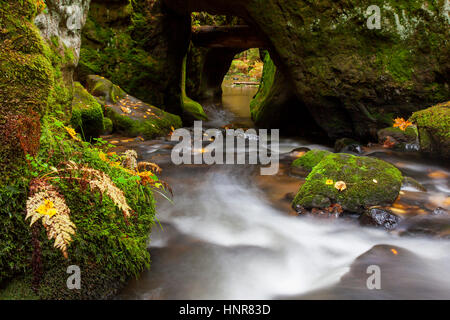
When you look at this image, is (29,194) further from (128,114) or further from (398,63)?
(398,63)

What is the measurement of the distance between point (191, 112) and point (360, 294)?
10.5 metres

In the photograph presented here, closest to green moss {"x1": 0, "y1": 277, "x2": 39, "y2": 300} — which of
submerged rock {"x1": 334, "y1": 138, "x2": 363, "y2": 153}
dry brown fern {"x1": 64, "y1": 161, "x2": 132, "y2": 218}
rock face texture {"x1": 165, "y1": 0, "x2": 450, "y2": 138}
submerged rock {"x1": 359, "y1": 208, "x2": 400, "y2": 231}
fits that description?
dry brown fern {"x1": 64, "y1": 161, "x2": 132, "y2": 218}

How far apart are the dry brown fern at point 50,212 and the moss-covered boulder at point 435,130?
5.67 m

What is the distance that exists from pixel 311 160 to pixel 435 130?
7.16 feet

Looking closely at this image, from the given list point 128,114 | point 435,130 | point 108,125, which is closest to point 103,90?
point 128,114

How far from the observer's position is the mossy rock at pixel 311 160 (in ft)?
17.6

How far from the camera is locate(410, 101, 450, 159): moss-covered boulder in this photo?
215 inches

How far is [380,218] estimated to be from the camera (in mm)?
3553

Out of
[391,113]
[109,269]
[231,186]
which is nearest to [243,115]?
[391,113]

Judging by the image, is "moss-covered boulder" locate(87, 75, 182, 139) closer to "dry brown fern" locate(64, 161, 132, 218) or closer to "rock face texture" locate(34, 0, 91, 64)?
"rock face texture" locate(34, 0, 91, 64)

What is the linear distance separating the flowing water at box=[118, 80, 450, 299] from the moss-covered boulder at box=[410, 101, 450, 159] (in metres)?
Answer: 0.81

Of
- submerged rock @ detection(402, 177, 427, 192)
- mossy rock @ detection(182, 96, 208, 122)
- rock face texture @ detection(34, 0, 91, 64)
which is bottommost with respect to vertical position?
submerged rock @ detection(402, 177, 427, 192)

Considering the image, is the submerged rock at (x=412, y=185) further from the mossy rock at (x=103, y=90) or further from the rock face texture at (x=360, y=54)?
the mossy rock at (x=103, y=90)

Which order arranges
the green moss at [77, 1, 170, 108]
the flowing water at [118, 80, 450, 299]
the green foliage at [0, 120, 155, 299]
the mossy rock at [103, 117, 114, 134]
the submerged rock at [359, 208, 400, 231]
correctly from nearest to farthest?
the green foliage at [0, 120, 155, 299] < the flowing water at [118, 80, 450, 299] < the submerged rock at [359, 208, 400, 231] < the mossy rock at [103, 117, 114, 134] < the green moss at [77, 1, 170, 108]
